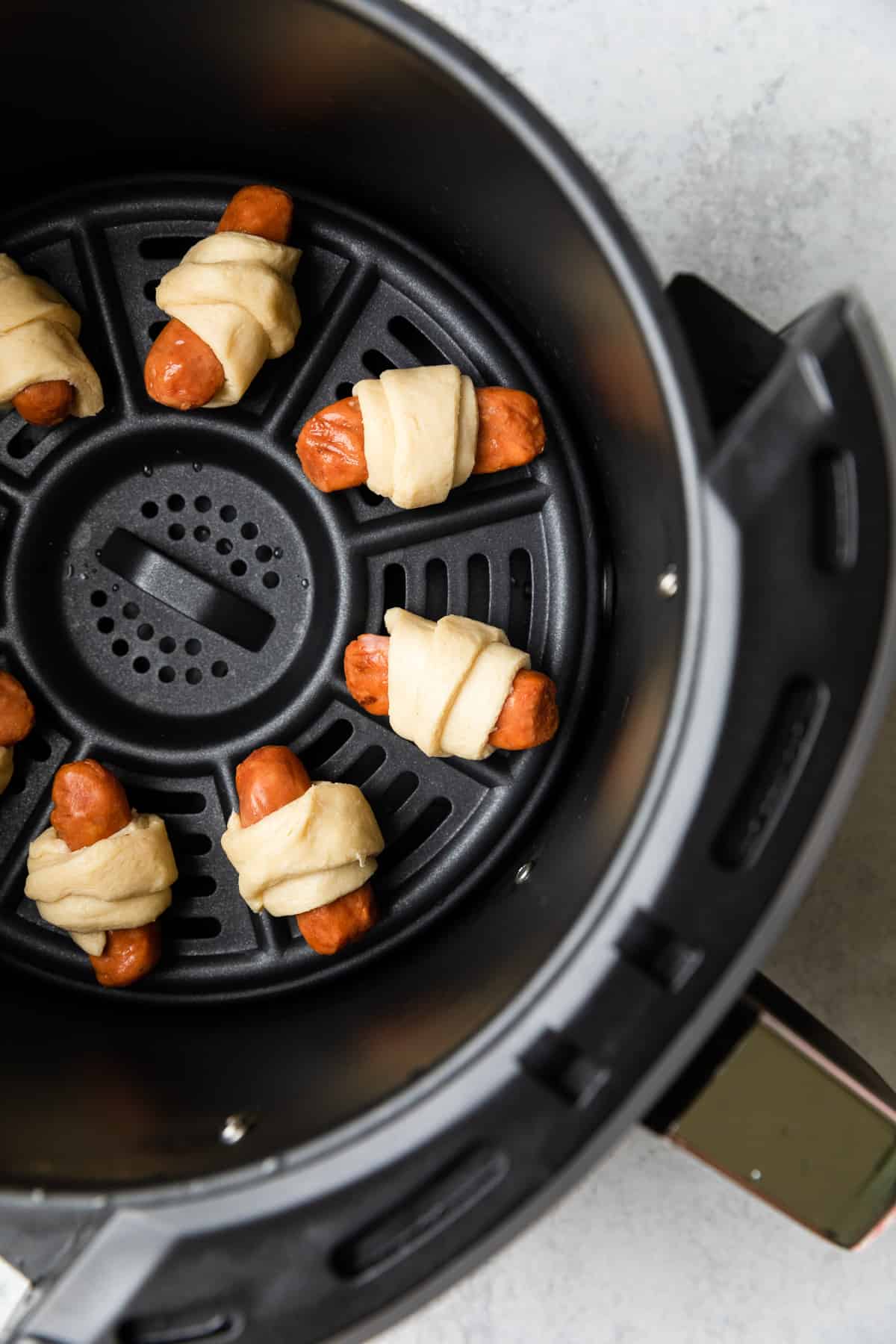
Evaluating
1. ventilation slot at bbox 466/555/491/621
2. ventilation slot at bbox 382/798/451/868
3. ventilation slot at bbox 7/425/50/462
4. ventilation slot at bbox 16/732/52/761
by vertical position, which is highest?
ventilation slot at bbox 466/555/491/621

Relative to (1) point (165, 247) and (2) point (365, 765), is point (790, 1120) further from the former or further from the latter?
(1) point (165, 247)

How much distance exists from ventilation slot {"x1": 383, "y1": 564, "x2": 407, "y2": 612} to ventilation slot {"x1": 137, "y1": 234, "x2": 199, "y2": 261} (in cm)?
37

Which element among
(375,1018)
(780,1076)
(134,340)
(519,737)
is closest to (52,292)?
(134,340)

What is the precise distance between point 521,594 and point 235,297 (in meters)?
0.38

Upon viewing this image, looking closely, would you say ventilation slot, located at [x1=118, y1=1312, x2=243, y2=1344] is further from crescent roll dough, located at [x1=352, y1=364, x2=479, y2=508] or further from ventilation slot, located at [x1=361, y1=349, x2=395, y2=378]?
ventilation slot, located at [x1=361, y1=349, x2=395, y2=378]

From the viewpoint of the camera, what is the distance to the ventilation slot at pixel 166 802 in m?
1.09

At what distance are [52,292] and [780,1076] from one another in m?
0.92

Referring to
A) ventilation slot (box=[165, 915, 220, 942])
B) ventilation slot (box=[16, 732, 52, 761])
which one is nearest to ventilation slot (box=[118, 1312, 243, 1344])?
ventilation slot (box=[165, 915, 220, 942])

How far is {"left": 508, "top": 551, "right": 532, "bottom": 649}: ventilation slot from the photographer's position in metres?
1.08

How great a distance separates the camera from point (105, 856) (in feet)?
3.28

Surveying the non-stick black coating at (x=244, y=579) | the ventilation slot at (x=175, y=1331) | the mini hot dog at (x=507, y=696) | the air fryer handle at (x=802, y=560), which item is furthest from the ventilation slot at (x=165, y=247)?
the ventilation slot at (x=175, y=1331)

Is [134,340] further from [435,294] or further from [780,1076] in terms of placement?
[780,1076]

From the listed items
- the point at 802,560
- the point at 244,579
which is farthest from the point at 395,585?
the point at 802,560

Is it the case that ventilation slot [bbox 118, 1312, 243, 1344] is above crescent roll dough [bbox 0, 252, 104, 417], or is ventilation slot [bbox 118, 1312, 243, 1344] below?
below
